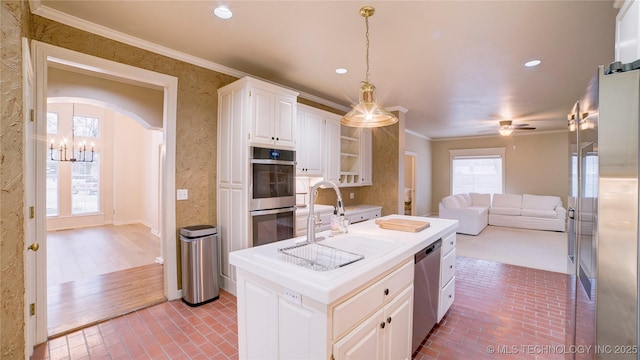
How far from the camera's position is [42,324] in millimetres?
2234

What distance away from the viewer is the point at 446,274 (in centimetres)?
255

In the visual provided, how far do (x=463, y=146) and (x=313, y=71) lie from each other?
7.37m

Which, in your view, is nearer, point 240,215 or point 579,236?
point 579,236

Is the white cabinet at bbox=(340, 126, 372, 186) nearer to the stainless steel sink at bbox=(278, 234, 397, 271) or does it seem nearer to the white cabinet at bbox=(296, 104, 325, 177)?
the white cabinet at bbox=(296, 104, 325, 177)

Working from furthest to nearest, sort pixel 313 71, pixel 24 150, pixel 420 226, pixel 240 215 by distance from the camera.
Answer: pixel 313 71 < pixel 240 215 < pixel 420 226 < pixel 24 150

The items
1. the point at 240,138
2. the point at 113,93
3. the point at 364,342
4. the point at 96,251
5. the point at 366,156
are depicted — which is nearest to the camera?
the point at 364,342

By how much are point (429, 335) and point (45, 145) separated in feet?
11.7

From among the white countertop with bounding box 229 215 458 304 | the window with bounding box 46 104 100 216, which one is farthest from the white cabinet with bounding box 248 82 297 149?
the window with bounding box 46 104 100 216

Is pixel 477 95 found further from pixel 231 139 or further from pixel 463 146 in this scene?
pixel 463 146

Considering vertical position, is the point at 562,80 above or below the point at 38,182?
above

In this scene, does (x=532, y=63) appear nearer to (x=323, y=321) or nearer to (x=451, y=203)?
(x=323, y=321)

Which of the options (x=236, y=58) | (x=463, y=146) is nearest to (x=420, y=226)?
(x=236, y=58)

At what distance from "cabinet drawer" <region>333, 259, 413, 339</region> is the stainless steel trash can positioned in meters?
2.09

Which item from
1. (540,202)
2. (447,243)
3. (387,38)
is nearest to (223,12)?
(387,38)
